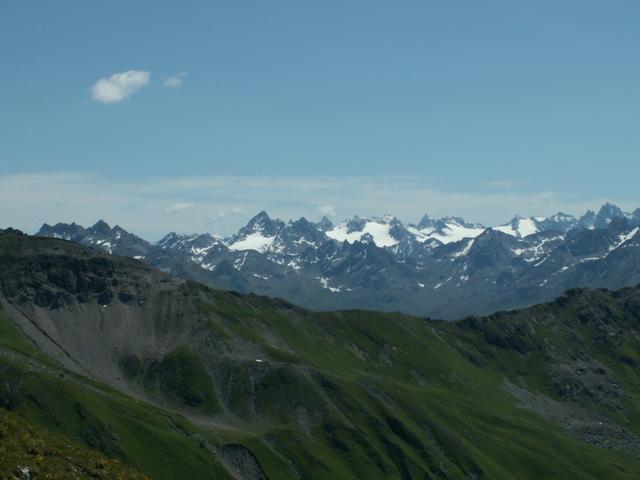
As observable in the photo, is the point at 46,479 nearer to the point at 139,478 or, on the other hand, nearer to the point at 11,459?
the point at 11,459

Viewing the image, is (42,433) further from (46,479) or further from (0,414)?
(46,479)

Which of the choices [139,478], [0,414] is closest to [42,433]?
[0,414]

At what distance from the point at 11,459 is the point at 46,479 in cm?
241

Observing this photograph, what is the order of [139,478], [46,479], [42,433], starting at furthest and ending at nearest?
[42,433] < [139,478] < [46,479]

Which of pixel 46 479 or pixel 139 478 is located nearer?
pixel 46 479

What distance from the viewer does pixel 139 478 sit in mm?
56438

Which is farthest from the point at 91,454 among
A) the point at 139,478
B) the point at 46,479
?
the point at 46,479

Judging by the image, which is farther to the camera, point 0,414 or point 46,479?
point 0,414

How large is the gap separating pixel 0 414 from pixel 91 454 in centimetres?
1018

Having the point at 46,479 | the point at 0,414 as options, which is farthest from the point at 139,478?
the point at 0,414

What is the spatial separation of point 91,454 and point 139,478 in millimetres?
4393

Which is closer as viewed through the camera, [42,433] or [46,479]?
[46,479]

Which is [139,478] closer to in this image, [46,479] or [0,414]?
[46,479]

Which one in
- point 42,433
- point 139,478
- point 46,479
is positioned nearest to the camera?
point 46,479
